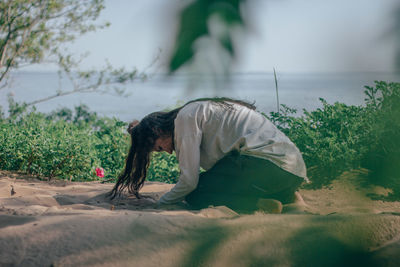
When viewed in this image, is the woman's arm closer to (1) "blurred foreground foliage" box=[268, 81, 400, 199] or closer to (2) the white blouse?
(2) the white blouse

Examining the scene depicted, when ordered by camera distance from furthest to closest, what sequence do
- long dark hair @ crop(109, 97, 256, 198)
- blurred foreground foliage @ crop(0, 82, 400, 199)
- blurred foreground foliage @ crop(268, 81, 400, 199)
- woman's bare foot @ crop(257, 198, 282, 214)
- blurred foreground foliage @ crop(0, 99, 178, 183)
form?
1. blurred foreground foliage @ crop(0, 99, 178, 183)
2. blurred foreground foliage @ crop(0, 82, 400, 199)
3. blurred foreground foliage @ crop(268, 81, 400, 199)
4. long dark hair @ crop(109, 97, 256, 198)
5. woman's bare foot @ crop(257, 198, 282, 214)

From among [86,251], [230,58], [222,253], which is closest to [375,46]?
[230,58]

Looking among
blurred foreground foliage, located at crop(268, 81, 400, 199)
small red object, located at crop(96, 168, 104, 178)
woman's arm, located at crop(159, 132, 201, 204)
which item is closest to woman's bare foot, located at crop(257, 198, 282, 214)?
woman's arm, located at crop(159, 132, 201, 204)

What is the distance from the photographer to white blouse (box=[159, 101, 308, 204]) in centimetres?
310

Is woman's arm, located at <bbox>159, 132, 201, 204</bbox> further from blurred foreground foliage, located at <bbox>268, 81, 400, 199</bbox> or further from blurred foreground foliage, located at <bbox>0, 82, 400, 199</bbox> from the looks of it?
blurred foreground foliage, located at <bbox>268, 81, 400, 199</bbox>

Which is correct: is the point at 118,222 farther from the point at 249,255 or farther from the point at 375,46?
the point at 375,46

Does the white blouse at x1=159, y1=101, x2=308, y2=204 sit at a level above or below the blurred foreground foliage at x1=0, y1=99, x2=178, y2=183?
above

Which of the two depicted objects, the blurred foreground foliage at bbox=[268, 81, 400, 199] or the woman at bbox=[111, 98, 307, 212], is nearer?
the woman at bbox=[111, 98, 307, 212]

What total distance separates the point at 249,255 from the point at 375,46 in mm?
1319

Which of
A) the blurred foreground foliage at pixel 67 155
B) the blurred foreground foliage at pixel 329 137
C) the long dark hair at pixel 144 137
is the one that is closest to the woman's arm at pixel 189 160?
the long dark hair at pixel 144 137

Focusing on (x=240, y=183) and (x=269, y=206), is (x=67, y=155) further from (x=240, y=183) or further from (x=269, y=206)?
(x=269, y=206)

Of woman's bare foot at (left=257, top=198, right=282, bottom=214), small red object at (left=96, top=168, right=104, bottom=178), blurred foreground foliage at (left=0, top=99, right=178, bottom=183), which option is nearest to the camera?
woman's bare foot at (left=257, top=198, right=282, bottom=214)

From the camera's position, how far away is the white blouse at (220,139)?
122 inches

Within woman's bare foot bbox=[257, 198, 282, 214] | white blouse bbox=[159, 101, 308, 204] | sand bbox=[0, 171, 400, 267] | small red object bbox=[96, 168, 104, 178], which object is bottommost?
small red object bbox=[96, 168, 104, 178]
